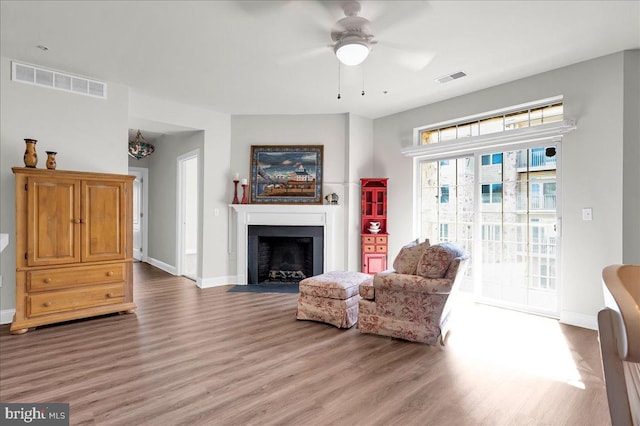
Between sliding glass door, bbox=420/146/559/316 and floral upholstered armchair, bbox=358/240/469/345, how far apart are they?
5.00ft

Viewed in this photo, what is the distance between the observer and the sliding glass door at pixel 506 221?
3.83 meters

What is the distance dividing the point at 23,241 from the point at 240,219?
2653mm

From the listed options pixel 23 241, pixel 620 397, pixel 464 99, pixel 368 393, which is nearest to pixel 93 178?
pixel 23 241

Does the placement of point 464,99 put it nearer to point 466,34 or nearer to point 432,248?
point 466,34

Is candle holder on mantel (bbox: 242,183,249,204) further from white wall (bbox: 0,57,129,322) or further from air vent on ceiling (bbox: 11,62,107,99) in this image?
air vent on ceiling (bbox: 11,62,107,99)

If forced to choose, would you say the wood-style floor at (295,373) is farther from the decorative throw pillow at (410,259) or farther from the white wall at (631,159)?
the white wall at (631,159)

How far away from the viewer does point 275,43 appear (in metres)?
3.14

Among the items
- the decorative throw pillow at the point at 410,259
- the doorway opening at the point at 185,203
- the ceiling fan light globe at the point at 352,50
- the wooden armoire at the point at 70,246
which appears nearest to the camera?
the ceiling fan light globe at the point at 352,50

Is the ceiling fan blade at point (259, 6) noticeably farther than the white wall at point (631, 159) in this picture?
No

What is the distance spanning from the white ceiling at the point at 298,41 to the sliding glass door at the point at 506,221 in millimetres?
1035

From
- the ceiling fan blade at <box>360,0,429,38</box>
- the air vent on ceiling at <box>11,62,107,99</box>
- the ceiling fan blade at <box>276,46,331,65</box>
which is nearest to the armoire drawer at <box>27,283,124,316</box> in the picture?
the air vent on ceiling at <box>11,62,107,99</box>

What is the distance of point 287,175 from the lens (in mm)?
5367

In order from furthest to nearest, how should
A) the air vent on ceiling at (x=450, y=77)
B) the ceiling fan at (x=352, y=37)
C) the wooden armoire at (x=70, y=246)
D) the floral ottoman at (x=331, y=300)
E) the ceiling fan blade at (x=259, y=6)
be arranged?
the air vent on ceiling at (x=450, y=77) → the floral ottoman at (x=331, y=300) → the wooden armoire at (x=70, y=246) → the ceiling fan at (x=352, y=37) → the ceiling fan blade at (x=259, y=6)

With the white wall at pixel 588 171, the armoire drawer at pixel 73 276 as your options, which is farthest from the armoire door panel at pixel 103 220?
the white wall at pixel 588 171
